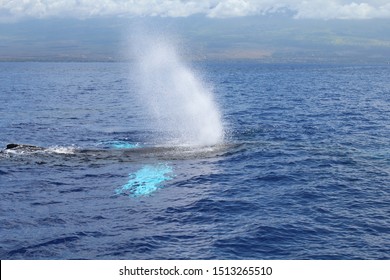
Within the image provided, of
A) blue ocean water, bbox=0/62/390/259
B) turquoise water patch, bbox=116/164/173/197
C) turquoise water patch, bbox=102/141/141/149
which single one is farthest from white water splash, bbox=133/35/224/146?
turquoise water patch, bbox=116/164/173/197

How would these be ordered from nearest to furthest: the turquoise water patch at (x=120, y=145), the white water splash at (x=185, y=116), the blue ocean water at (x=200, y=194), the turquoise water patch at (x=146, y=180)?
the blue ocean water at (x=200, y=194) < the turquoise water patch at (x=146, y=180) < the turquoise water patch at (x=120, y=145) < the white water splash at (x=185, y=116)

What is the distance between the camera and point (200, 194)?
41.5 m

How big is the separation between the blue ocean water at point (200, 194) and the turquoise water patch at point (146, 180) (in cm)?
10

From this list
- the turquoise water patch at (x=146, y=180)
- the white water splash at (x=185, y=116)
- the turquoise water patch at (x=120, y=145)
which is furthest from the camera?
the white water splash at (x=185, y=116)

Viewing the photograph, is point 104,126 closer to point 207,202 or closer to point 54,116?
A: point 54,116

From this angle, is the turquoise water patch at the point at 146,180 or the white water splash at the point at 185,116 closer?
the turquoise water patch at the point at 146,180

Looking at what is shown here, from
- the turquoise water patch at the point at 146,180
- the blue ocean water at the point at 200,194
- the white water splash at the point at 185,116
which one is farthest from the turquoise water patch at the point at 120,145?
the turquoise water patch at the point at 146,180

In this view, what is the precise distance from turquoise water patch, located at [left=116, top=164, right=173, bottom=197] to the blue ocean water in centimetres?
10

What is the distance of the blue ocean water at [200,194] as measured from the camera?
30766mm

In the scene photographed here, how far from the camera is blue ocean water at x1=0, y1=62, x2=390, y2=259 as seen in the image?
30.8 meters

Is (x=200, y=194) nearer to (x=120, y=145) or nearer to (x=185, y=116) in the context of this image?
(x=120, y=145)

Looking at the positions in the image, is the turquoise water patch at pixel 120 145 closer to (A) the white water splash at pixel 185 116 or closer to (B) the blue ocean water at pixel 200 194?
(B) the blue ocean water at pixel 200 194

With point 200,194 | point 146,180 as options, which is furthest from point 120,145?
point 200,194
